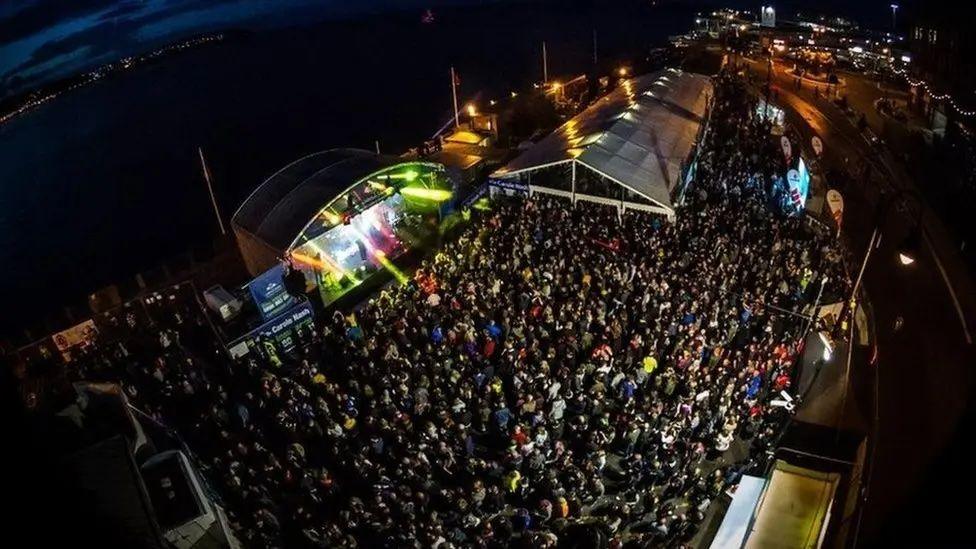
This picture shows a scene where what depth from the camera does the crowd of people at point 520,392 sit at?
1017 cm

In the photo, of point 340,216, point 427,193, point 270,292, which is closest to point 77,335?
point 270,292

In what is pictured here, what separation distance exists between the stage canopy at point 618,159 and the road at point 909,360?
6.25 metres

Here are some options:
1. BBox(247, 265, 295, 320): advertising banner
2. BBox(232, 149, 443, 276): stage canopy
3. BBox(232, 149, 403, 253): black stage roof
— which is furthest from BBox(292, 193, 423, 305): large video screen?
BBox(247, 265, 295, 320): advertising banner

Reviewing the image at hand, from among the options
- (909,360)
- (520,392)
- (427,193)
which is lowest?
(909,360)

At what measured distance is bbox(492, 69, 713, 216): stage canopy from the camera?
780 inches

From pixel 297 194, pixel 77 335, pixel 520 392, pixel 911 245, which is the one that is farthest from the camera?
pixel 297 194

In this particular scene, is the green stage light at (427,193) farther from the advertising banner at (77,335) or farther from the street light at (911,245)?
the street light at (911,245)

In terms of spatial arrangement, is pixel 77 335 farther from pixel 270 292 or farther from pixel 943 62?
pixel 943 62

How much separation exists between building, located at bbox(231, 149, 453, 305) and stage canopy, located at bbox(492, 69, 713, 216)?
3362 mm

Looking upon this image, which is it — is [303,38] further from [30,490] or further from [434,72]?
[30,490]

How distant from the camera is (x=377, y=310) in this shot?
51.6 feet

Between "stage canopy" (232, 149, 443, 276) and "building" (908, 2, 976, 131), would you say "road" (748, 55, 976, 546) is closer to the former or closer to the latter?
"building" (908, 2, 976, 131)

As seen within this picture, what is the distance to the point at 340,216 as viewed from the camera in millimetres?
19453

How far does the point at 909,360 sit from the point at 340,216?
55.1 ft
